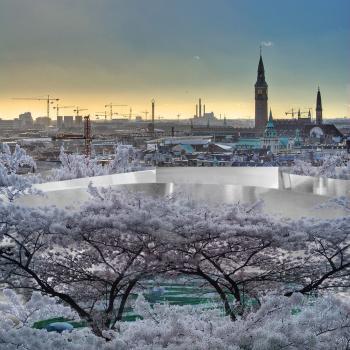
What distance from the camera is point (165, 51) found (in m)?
5.75

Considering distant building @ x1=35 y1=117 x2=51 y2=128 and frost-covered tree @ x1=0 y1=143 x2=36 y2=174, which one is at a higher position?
distant building @ x1=35 y1=117 x2=51 y2=128

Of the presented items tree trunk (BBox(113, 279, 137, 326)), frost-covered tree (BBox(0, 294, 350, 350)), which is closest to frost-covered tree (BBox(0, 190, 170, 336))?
tree trunk (BBox(113, 279, 137, 326))

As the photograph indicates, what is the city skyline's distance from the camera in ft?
17.8

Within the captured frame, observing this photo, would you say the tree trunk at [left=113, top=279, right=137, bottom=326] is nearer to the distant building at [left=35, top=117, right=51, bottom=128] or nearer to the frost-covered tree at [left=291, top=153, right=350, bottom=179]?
the frost-covered tree at [left=291, top=153, right=350, bottom=179]

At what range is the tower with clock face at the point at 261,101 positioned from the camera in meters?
6.70

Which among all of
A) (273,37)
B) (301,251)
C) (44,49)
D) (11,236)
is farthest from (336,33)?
(11,236)

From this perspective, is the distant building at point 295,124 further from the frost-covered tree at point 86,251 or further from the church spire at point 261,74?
the frost-covered tree at point 86,251

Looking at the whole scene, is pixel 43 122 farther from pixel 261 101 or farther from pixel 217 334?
pixel 217 334

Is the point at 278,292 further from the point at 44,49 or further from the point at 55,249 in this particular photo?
the point at 44,49

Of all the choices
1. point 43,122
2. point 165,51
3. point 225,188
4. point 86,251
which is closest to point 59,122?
point 43,122

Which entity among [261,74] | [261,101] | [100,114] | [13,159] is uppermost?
Result: [261,74]

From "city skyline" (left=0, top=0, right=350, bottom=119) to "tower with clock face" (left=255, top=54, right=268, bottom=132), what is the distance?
0.24m

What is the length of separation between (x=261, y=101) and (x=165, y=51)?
5.37 feet

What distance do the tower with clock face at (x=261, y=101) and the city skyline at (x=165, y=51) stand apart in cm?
24
